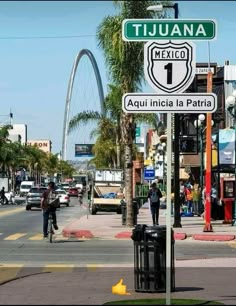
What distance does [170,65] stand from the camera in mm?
8883

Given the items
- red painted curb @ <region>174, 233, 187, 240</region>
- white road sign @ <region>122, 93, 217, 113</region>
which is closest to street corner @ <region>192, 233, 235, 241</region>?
red painted curb @ <region>174, 233, 187, 240</region>

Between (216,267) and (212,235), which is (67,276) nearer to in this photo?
(216,267)

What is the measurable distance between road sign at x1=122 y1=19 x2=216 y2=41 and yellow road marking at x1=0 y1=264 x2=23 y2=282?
612 centimetres

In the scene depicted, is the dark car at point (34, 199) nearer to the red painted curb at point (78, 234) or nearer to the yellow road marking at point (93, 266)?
the red painted curb at point (78, 234)

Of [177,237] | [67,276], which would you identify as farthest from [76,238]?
[67,276]

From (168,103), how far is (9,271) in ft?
23.3

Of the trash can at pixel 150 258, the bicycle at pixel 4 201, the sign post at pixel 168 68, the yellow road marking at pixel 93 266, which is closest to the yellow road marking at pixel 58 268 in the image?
the yellow road marking at pixel 93 266

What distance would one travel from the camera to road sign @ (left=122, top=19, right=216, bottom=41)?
28.7 feet

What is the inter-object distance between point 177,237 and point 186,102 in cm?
1507

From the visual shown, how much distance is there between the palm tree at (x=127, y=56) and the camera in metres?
27.7

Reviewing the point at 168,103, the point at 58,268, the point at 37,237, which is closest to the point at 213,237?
the point at 37,237

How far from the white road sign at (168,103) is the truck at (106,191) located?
34.0 meters

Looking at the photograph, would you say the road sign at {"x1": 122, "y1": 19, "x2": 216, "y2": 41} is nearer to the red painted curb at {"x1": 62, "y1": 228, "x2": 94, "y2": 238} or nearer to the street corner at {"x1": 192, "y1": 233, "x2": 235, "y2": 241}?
the street corner at {"x1": 192, "y1": 233, "x2": 235, "y2": 241}

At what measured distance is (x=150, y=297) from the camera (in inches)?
410
